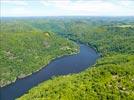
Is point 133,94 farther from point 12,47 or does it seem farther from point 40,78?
point 12,47

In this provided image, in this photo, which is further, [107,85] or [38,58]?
[38,58]

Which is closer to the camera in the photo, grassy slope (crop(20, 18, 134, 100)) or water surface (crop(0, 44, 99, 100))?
grassy slope (crop(20, 18, 134, 100))

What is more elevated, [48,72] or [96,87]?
[96,87]

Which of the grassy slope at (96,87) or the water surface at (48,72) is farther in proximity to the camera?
the water surface at (48,72)

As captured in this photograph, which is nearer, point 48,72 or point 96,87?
point 96,87

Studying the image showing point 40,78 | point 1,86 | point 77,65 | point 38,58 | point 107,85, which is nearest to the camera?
point 107,85

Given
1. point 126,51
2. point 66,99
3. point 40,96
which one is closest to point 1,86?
point 40,96

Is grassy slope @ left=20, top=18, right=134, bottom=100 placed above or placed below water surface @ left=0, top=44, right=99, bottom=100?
above

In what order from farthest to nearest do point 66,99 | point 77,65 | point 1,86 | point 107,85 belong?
point 77,65
point 1,86
point 107,85
point 66,99
